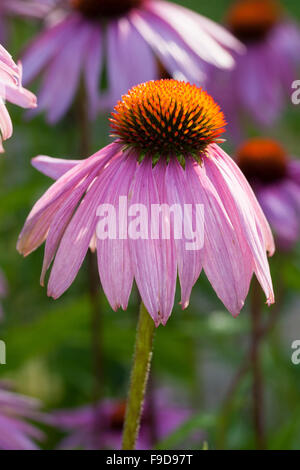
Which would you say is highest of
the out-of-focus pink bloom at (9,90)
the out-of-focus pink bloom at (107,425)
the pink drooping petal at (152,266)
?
the out-of-focus pink bloom at (9,90)

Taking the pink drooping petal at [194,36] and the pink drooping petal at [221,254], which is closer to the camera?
the pink drooping petal at [221,254]

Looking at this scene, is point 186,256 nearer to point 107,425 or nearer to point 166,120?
point 166,120

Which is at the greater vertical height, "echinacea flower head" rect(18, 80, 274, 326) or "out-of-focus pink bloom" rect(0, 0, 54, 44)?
"out-of-focus pink bloom" rect(0, 0, 54, 44)

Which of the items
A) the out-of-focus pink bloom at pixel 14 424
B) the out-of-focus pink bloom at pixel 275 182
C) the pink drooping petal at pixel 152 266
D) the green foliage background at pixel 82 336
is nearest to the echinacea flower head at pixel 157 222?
the pink drooping petal at pixel 152 266

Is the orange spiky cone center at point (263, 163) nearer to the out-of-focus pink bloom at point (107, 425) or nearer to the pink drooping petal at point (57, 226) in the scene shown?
the out-of-focus pink bloom at point (107, 425)

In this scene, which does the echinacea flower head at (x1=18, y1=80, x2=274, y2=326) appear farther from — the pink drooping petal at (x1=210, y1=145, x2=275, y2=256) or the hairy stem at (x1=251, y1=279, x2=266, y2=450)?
the hairy stem at (x1=251, y1=279, x2=266, y2=450)

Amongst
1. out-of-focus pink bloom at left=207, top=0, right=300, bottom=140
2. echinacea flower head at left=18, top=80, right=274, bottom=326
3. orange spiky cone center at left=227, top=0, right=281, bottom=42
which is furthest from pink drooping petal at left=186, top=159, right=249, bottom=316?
orange spiky cone center at left=227, top=0, right=281, bottom=42
